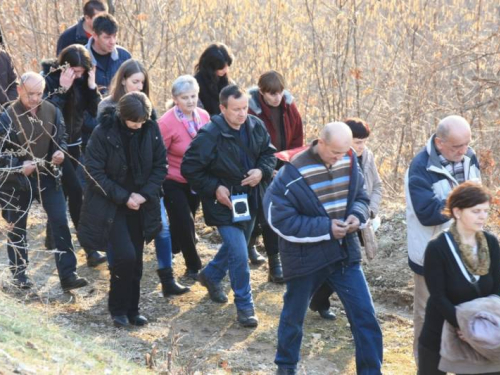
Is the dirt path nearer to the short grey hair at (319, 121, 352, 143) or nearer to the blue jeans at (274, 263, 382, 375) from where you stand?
the blue jeans at (274, 263, 382, 375)

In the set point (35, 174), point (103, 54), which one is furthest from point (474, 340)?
point (103, 54)

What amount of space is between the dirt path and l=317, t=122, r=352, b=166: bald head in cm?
166

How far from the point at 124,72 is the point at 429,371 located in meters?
3.83

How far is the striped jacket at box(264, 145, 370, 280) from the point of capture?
5887mm

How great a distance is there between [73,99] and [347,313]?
3.54 m

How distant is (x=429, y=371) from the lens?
5254 mm

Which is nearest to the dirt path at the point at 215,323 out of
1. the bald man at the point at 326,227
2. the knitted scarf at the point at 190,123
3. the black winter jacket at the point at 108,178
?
the black winter jacket at the point at 108,178

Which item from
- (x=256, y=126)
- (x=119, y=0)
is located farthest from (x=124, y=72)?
(x=119, y=0)

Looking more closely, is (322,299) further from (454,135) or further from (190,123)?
(454,135)

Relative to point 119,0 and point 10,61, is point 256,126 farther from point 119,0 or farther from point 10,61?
point 119,0

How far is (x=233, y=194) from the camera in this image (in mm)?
7281

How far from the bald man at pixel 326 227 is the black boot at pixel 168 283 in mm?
2074

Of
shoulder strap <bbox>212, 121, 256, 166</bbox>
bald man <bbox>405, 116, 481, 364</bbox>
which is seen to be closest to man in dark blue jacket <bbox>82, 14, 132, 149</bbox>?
shoulder strap <bbox>212, 121, 256, 166</bbox>

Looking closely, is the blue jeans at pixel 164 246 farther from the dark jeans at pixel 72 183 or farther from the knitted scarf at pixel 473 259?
the knitted scarf at pixel 473 259
